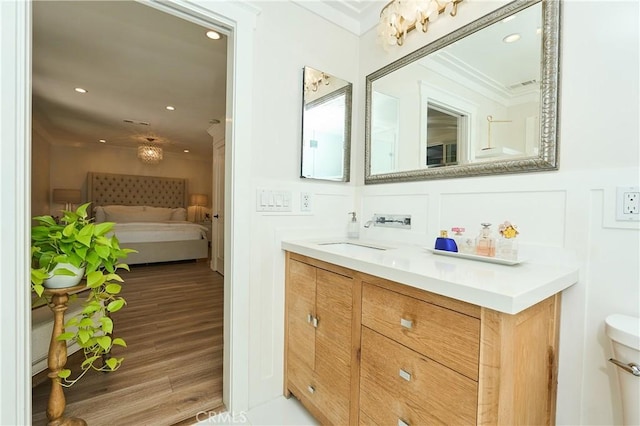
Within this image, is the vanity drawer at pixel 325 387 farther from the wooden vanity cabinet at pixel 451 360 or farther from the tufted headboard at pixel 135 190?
the tufted headboard at pixel 135 190

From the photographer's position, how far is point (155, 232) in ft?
16.0

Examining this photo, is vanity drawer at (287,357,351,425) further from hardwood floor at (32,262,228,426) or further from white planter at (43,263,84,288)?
white planter at (43,263,84,288)

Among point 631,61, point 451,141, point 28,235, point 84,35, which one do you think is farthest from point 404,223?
point 84,35

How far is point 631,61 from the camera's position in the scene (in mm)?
901

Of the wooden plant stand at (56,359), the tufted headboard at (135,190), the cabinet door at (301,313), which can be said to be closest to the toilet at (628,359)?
the cabinet door at (301,313)

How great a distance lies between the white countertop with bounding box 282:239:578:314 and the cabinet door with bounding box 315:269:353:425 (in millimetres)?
135

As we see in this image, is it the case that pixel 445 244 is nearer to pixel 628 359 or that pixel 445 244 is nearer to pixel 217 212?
pixel 628 359

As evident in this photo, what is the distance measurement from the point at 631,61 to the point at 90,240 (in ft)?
7.03

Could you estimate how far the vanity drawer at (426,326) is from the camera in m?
0.77

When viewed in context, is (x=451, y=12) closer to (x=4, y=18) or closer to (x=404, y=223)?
(x=404, y=223)

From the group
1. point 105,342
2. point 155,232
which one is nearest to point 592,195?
point 105,342

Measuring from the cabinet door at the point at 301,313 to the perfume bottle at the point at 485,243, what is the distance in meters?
0.77

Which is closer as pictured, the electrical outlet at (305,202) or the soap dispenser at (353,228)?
the electrical outlet at (305,202)

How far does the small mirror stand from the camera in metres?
1.67
